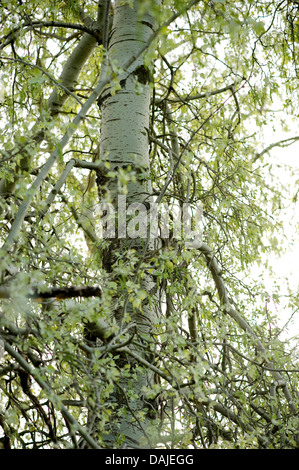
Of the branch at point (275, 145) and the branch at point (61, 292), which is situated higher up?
the branch at point (275, 145)

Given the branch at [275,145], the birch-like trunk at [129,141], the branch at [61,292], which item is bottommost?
the branch at [61,292]

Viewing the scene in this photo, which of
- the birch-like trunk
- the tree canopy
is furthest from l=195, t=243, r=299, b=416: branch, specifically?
the birch-like trunk

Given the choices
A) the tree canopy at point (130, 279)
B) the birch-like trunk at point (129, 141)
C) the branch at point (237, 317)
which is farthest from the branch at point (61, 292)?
the branch at point (237, 317)

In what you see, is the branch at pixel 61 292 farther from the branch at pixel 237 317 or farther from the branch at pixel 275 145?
the branch at pixel 275 145

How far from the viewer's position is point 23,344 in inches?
62.1

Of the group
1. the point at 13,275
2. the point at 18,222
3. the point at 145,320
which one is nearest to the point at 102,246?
the point at 145,320

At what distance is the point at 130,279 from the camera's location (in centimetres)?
223

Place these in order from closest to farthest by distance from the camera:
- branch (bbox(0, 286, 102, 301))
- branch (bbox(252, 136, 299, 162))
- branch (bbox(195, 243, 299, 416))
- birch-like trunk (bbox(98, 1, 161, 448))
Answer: branch (bbox(0, 286, 102, 301)) < birch-like trunk (bbox(98, 1, 161, 448)) < branch (bbox(195, 243, 299, 416)) < branch (bbox(252, 136, 299, 162))

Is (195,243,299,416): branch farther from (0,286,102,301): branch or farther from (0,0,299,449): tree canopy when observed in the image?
(0,286,102,301): branch

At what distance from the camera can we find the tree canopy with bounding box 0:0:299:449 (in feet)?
5.49

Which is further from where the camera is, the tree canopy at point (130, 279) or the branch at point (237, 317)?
the branch at point (237, 317)

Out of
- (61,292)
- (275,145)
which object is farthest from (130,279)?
(275,145)

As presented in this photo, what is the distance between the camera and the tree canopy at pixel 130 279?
167 centimetres

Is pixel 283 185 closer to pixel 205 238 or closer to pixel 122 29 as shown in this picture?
pixel 205 238
